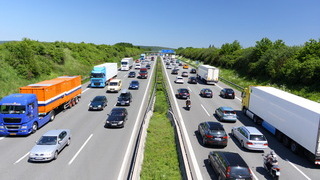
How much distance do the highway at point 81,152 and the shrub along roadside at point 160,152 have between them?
1.26 metres

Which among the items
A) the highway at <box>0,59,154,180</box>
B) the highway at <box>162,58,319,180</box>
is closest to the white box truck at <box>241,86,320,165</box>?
the highway at <box>162,58,319,180</box>

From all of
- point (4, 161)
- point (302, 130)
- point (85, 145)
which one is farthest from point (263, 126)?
point (4, 161)

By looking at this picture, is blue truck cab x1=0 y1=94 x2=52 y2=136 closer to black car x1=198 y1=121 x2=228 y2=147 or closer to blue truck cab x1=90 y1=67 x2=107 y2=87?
black car x1=198 y1=121 x2=228 y2=147

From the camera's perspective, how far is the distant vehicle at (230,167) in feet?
39.6

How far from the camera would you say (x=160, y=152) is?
16688mm

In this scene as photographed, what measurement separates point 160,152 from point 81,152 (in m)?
5.46

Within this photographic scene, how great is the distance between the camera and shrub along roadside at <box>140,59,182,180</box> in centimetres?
1367

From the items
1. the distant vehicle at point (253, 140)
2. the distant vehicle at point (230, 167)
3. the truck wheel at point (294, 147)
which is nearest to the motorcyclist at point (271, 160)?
the distant vehicle at point (230, 167)

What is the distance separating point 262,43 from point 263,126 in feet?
136

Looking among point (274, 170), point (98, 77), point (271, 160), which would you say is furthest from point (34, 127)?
point (98, 77)

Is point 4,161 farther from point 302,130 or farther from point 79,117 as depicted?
point 302,130

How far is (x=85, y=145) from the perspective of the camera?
17.8 meters

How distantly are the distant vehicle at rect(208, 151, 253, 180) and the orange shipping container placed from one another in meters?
16.3

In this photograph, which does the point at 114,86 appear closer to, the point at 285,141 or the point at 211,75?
the point at 211,75
